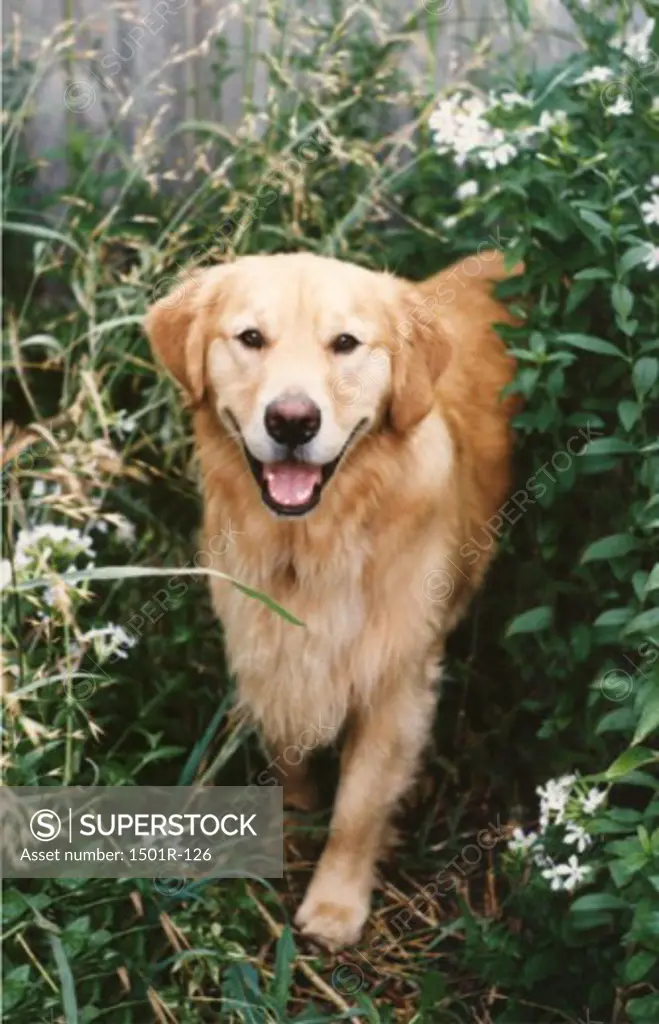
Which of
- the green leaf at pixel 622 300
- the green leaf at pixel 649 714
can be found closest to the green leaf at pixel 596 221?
the green leaf at pixel 622 300

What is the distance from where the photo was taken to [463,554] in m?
2.69

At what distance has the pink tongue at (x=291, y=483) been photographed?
223 centimetres

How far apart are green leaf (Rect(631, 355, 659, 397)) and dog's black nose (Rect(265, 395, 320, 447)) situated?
55 cm

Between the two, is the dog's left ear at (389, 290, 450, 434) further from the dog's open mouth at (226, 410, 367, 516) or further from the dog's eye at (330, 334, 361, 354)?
the dog's open mouth at (226, 410, 367, 516)

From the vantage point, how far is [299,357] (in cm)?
221

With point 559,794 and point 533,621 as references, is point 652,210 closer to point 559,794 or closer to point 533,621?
point 533,621

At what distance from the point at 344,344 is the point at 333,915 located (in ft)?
3.83

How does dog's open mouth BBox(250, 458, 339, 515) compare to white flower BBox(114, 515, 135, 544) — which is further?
white flower BBox(114, 515, 135, 544)

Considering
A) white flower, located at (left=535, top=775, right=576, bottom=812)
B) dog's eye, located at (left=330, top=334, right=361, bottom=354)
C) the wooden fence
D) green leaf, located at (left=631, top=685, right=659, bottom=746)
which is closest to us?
green leaf, located at (left=631, top=685, right=659, bottom=746)

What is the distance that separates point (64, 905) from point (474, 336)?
1.49m

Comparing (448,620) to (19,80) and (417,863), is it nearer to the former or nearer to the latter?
(417,863)

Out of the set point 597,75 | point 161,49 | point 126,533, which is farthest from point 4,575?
point 161,49

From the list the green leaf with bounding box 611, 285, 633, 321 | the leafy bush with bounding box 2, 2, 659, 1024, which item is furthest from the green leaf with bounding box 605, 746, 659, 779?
the green leaf with bounding box 611, 285, 633, 321

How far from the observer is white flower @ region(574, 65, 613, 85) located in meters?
2.25
